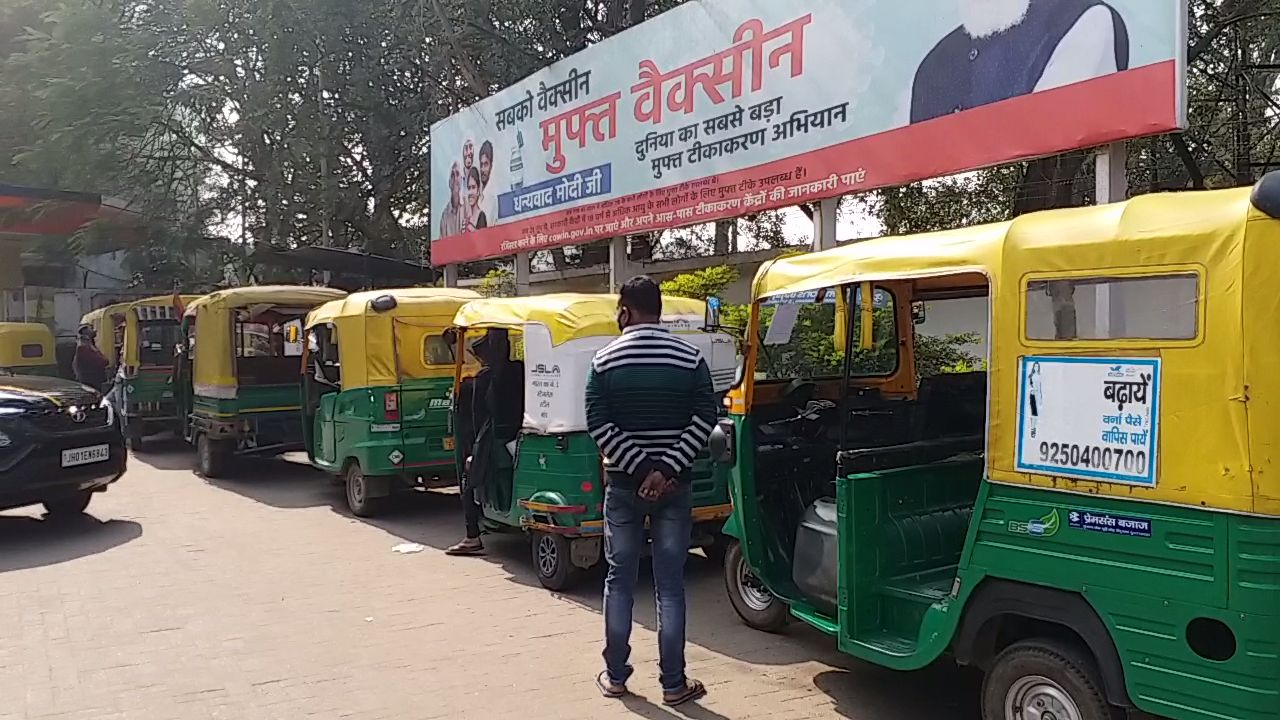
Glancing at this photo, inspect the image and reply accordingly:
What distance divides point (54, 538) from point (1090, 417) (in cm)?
830

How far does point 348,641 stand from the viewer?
→ 18.1 feet

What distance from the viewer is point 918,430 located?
5461mm

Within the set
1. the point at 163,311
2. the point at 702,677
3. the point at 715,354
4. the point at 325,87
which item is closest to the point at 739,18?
the point at 715,354

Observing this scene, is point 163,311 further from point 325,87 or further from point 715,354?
point 715,354

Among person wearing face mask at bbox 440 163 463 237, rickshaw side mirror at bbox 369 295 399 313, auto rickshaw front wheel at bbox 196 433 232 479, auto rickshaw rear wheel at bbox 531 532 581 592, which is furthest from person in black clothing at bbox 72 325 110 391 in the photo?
auto rickshaw rear wheel at bbox 531 532 581 592

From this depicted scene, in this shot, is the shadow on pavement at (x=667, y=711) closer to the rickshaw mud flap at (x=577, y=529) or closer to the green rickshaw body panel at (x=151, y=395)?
the rickshaw mud flap at (x=577, y=529)

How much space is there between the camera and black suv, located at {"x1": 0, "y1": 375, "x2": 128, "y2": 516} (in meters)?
7.86

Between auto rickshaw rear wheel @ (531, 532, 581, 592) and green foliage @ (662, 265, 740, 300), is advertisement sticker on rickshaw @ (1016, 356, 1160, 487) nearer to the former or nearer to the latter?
auto rickshaw rear wheel @ (531, 532, 581, 592)

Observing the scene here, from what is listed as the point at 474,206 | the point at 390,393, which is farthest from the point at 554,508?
the point at 474,206

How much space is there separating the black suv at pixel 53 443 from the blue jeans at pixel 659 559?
19.0ft

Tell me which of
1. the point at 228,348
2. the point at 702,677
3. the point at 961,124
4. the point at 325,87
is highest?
the point at 325,87

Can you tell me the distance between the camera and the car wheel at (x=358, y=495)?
909 centimetres

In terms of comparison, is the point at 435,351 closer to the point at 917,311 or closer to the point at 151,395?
the point at 917,311

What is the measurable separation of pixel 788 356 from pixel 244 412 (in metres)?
7.66
